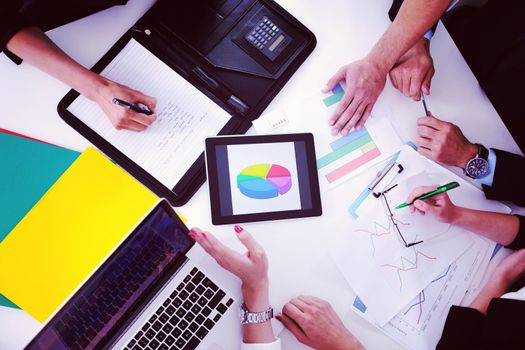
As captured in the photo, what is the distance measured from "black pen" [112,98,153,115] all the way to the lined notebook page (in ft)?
0.15

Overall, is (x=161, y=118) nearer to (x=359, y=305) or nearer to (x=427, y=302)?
(x=359, y=305)

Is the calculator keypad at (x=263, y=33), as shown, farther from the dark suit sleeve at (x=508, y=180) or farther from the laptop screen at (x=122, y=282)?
the dark suit sleeve at (x=508, y=180)

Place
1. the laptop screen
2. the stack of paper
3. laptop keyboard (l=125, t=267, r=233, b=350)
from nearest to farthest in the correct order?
the laptop screen → laptop keyboard (l=125, t=267, r=233, b=350) → the stack of paper

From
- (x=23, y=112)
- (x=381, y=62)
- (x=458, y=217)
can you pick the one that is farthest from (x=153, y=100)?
(x=458, y=217)

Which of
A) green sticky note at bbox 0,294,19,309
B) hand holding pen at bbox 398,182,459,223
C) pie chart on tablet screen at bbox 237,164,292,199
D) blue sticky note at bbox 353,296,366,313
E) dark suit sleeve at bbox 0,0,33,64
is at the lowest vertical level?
green sticky note at bbox 0,294,19,309

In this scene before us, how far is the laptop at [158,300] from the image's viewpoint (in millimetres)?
887

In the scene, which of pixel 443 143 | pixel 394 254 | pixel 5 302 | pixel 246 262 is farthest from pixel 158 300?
pixel 443 143

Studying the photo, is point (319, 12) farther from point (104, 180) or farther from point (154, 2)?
point (104, 180)

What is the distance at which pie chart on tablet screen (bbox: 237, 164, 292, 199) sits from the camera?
106cm

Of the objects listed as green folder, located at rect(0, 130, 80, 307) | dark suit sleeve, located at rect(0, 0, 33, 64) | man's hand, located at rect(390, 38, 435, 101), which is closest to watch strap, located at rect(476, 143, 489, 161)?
man's hand, located at rect(390, 38, 435, 101)

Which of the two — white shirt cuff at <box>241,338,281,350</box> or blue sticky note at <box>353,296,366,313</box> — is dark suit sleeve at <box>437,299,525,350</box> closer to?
blue sticky note at <box>353,296,366,313</box>

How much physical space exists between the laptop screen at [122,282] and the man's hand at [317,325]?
1.00ft

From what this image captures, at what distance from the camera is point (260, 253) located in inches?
39.5

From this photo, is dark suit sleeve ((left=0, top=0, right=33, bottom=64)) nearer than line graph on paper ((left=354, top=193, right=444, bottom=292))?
Yes
